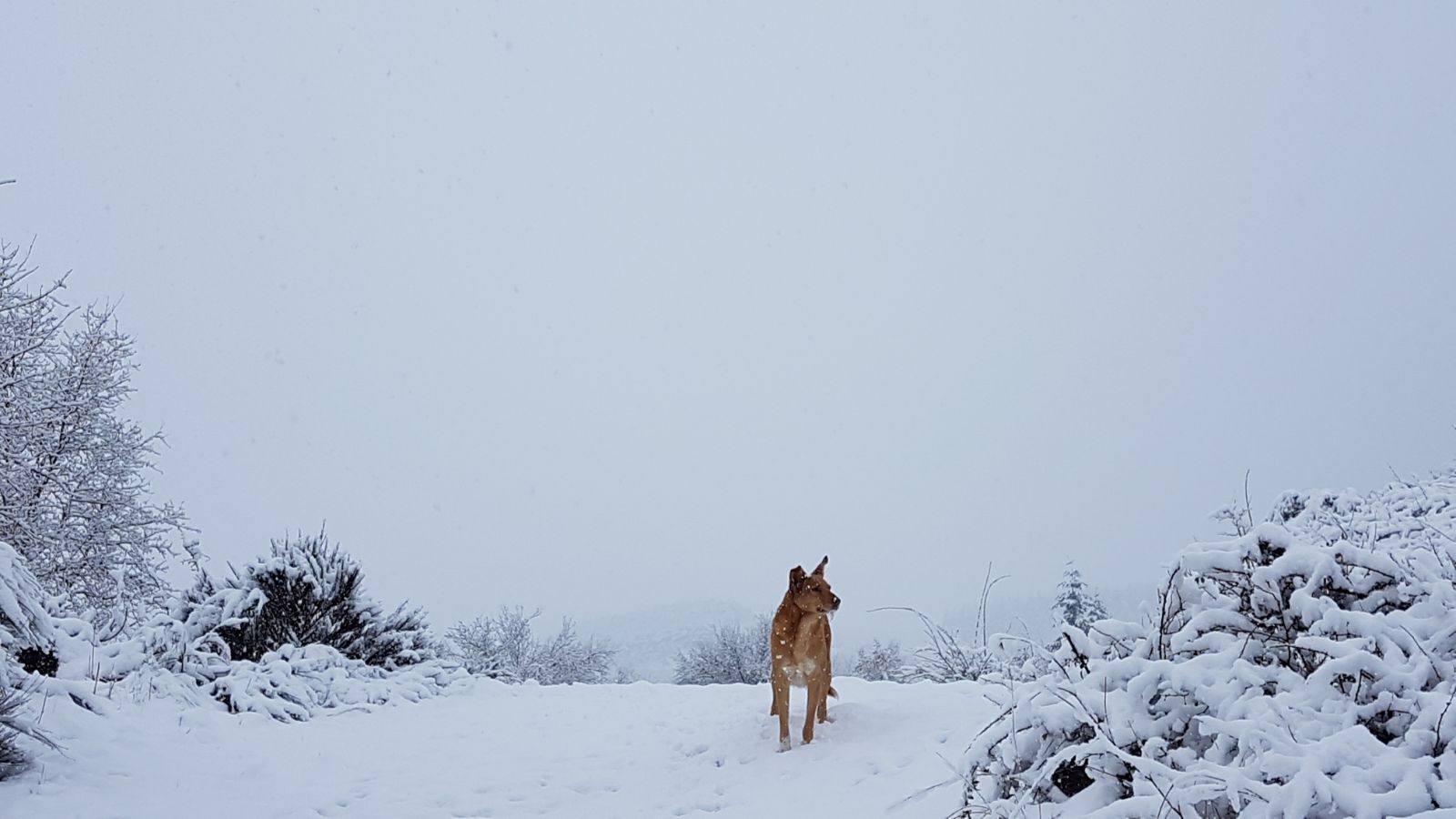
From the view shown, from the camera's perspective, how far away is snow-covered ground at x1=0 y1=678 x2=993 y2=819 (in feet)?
13.1

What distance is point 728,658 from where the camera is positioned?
86.3ft

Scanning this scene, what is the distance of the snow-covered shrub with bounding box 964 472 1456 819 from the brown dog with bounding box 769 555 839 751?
2.63 meters

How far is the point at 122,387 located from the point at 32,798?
46.9 ft

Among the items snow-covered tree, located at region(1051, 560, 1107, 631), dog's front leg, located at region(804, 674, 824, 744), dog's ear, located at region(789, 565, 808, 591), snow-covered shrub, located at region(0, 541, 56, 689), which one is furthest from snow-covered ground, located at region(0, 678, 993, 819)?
snow-covered tree, located at region(1051, 560, 1107, 631)

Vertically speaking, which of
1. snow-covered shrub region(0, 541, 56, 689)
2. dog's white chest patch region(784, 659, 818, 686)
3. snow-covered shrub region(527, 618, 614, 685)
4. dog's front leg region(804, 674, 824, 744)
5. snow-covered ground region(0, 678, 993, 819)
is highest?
snow-covered shrub region(0, 541, 56, 689)

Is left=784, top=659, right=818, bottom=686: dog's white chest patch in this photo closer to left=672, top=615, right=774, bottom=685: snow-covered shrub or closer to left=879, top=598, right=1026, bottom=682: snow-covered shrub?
left=879, top=598, right=1026, bottom=682: snow-covered shrub

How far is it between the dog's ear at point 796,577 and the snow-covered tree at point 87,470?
9.48 m

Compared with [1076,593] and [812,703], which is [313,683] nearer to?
[812,703]

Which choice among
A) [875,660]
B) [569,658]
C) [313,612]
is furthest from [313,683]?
[875,660]

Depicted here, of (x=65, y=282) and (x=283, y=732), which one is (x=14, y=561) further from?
(x=65, y=282)

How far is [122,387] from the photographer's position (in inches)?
575

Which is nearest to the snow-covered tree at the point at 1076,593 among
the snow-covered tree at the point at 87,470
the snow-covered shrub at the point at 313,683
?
the snow-covered shrub at the point at 313,683

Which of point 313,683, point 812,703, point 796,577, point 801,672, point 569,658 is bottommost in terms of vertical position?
point 569,658

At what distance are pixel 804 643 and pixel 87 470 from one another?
14.7m
